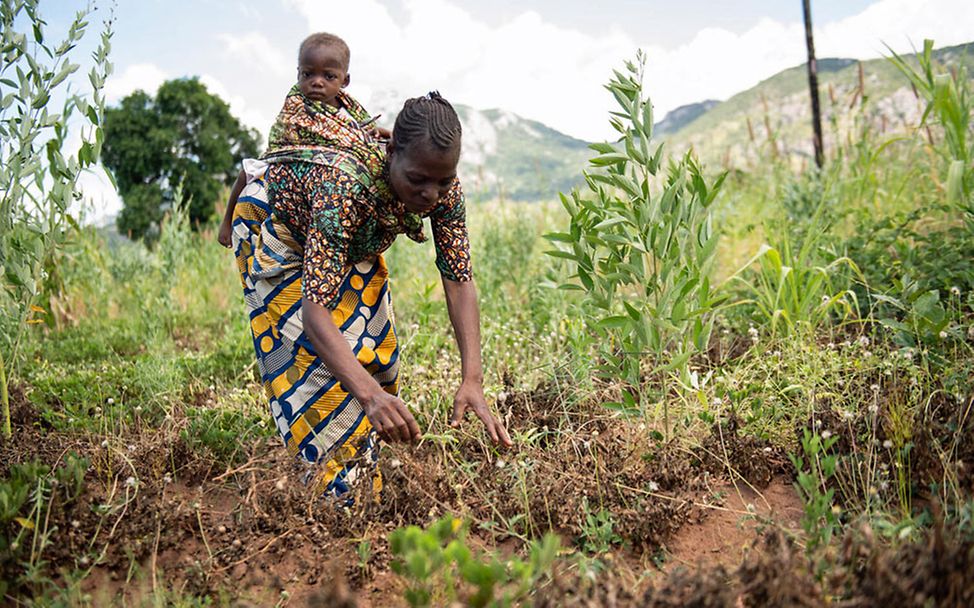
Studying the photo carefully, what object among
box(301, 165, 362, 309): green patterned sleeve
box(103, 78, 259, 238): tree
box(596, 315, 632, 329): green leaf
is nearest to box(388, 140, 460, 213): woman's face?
box(301, 165, 362, 309): green patterned sleeve

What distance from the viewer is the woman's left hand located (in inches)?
97.9

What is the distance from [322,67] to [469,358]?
1.48m

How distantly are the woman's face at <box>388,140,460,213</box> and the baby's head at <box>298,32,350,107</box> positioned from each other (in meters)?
0.99

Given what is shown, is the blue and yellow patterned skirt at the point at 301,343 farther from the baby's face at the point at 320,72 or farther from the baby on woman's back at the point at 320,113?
the baby's face at the point at 320,72

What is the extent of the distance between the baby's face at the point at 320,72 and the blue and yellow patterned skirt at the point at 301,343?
532mm

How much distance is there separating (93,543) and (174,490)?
0.60 meters

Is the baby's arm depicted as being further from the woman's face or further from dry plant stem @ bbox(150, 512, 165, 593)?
dry plant stem @ bbox(150, 512, 165, 593)

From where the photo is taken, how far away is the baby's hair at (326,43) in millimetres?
3213

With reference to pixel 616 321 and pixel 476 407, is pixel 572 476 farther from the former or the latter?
pixel 616 321

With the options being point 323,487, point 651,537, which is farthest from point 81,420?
point 651,537

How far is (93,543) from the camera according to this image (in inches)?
92.0

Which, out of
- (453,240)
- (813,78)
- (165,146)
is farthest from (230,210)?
(165,146)

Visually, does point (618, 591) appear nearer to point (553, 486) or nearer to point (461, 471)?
point (553, 486)

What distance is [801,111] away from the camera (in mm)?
66938
